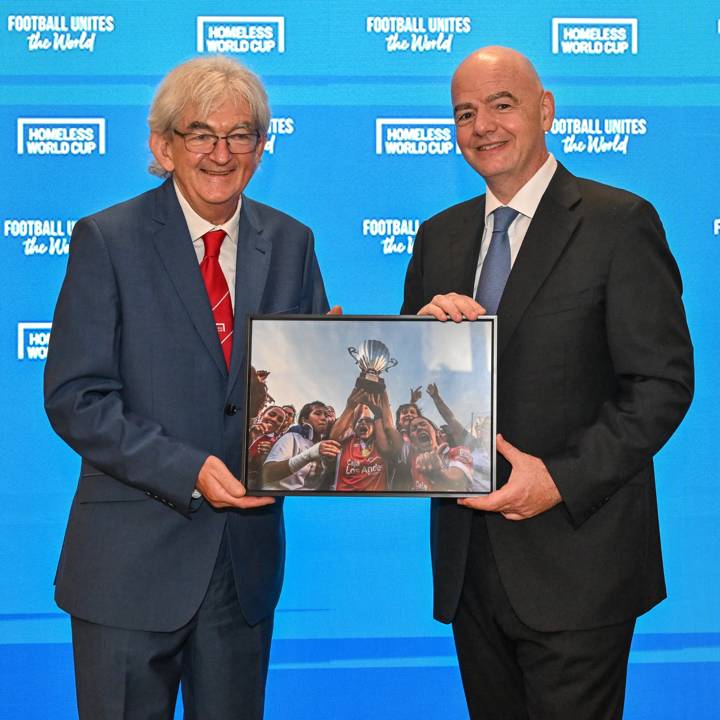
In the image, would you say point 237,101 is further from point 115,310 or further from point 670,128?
point 670,128

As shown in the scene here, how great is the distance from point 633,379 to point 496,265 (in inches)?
14.5

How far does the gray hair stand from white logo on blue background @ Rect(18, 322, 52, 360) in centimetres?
151

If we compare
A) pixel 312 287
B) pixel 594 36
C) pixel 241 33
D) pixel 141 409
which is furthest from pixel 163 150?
pixel 594 36

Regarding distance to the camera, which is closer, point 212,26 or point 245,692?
point 245,692

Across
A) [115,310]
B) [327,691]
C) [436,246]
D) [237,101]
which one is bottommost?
[327,691]

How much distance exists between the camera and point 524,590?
204cm

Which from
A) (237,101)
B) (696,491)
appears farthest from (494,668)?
(696,491)

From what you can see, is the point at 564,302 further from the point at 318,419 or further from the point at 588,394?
the point at 318,419

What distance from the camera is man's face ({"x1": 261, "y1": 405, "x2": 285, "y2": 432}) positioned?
1942 mm

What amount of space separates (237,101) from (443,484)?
0.88 m

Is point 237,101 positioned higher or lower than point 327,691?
higher

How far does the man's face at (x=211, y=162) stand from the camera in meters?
2.06

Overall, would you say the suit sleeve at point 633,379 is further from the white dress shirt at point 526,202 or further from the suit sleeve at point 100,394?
the suit sleeve at point 100,394

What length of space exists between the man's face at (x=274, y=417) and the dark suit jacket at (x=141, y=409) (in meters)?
0.10
